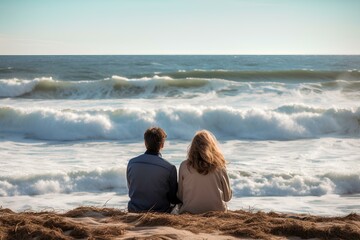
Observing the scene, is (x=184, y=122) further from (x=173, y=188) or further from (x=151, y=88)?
(x=173, y=188)

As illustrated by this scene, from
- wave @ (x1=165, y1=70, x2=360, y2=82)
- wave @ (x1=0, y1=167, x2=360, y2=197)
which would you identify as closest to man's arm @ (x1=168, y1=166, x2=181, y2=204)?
wave @ (x1=0, y1=167, x2=360, y2=197)

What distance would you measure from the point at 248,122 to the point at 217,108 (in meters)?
1.32

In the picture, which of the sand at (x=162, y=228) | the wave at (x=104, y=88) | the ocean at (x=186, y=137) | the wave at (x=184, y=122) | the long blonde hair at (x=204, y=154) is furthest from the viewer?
the wave at (x=104, y=88)

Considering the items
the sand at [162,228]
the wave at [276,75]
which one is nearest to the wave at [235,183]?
the sand at [162,228]

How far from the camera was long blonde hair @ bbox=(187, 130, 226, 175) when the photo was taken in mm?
4566

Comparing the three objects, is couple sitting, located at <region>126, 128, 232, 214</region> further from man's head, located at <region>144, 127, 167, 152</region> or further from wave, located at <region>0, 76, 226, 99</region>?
wave, located at <region>0, 76, 226, 99</region>

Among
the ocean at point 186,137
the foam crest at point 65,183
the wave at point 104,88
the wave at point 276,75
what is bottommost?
the foam crest at point 65,183

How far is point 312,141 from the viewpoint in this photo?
12734 millimetres

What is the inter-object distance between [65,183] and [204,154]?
4077mm

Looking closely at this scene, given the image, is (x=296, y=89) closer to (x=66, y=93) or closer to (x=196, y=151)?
(x=66, y=93)

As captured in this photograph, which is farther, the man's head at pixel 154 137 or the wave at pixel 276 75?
the wave at pixel 276 75

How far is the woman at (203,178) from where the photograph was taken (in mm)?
4598

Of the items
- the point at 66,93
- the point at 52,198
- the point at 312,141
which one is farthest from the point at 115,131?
the point at 66,93

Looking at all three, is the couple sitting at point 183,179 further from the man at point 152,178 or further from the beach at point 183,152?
the beach at point 183,152
